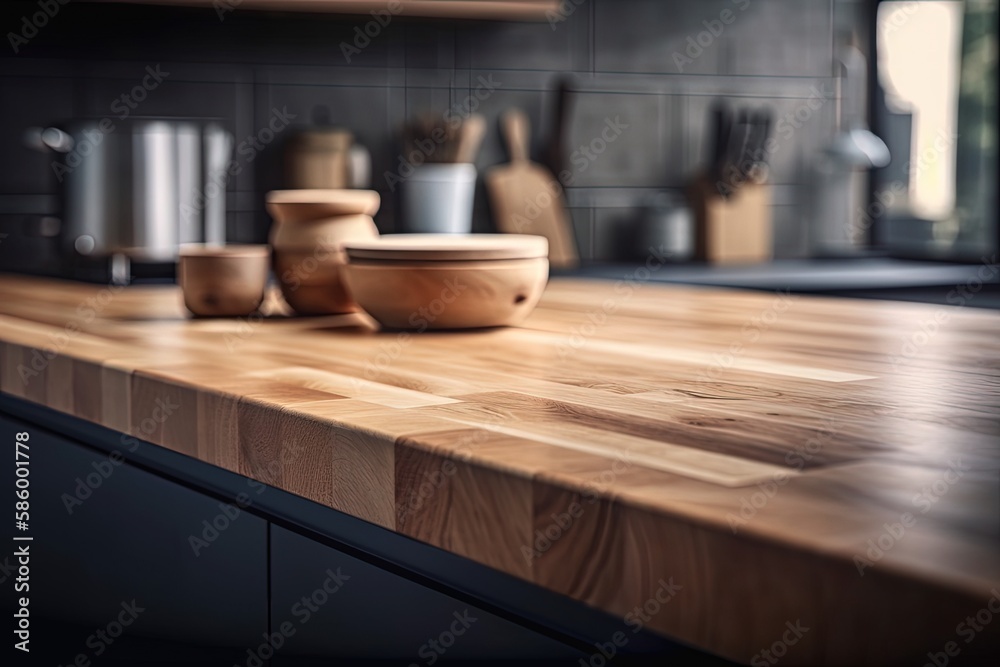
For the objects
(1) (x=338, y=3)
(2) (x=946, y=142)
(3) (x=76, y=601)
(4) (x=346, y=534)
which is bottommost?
(3) (x=76, y=601)

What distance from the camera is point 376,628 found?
0.60 metres

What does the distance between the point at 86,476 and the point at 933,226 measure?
2.72m

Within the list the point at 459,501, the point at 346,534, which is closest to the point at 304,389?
the point at 346,534

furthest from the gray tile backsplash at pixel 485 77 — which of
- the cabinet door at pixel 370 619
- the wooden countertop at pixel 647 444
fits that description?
the cabinet door at pixel 370 619

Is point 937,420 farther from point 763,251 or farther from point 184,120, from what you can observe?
point 763,251

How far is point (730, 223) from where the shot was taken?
291cm

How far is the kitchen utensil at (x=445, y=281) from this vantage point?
0.96 metres

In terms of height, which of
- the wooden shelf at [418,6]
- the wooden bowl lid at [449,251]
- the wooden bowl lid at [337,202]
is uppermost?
the wooden shelf at [418,6]

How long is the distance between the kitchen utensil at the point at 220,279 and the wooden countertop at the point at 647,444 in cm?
7

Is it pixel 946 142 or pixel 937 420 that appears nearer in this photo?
pixel 937 420

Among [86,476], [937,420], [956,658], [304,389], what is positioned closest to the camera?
[956,658]

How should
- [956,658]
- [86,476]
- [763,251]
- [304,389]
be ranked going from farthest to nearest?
[763,251]
[86,476]
[304,389]
[956,658]

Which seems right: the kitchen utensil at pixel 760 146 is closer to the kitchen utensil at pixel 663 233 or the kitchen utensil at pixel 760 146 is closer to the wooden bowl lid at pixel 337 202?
the kitchen utensil at pixel 663 233

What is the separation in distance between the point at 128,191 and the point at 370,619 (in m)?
1.40
